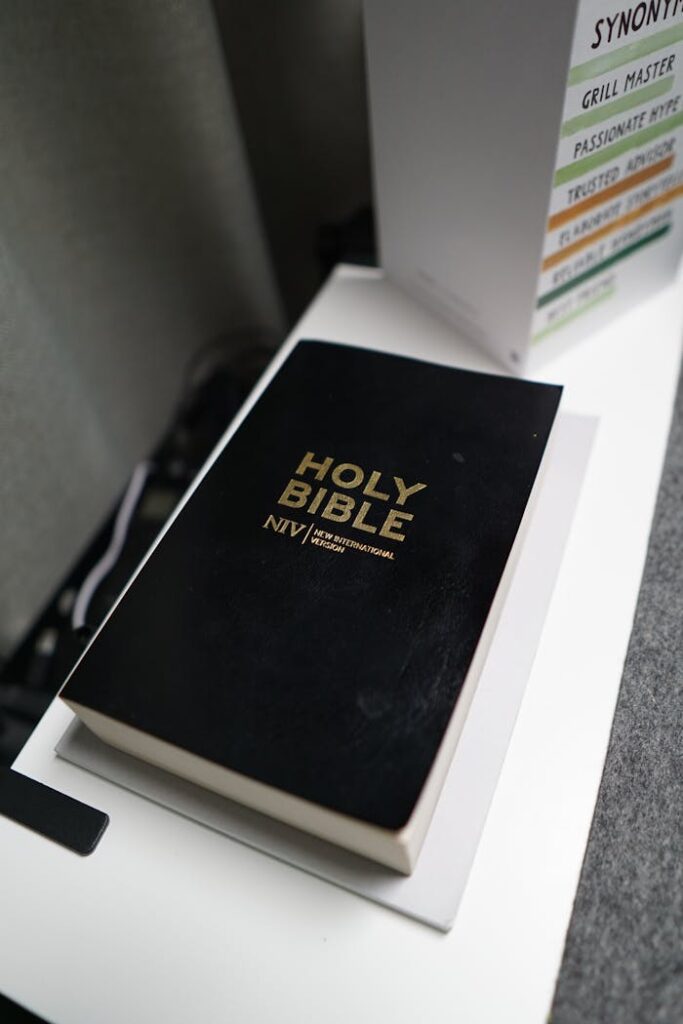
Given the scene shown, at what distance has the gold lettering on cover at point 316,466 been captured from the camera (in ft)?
1.15

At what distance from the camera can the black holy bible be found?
0.27m

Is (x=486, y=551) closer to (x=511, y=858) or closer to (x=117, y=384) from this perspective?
(x=511, y=858)

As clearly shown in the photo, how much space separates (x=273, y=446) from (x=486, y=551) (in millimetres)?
133

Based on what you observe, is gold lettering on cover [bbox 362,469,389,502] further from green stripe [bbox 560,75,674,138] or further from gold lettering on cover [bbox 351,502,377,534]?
green stripe [bbox 560,75,674,138]

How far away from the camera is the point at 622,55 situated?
0.31 metres

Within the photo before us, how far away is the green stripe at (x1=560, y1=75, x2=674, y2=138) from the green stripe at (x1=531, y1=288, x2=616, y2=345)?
12cm

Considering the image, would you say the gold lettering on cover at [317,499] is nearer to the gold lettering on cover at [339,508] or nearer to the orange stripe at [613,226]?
the gold lettering on cover at [339,508]

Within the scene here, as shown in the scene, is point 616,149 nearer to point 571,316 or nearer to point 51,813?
point 571,316

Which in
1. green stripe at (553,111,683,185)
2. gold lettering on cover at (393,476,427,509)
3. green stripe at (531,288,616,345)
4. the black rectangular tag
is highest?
green stripe at (553,111,683,185)

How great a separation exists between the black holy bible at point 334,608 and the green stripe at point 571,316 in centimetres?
6

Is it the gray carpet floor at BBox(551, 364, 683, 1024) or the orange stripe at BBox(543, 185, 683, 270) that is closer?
the gray carpet floor at BBox(551, 364, 683, 1024)

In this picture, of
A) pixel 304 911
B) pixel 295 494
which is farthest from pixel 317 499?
pixel 304 911

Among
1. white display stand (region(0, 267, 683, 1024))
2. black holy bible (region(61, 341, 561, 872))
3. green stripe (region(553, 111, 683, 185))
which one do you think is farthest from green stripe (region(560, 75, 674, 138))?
white display stand (region(0, 267, 683, 1024))

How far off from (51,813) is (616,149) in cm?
44
